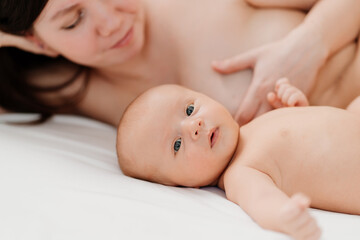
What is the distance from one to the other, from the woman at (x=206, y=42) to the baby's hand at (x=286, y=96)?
0.14 feet

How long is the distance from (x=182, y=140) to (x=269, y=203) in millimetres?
356

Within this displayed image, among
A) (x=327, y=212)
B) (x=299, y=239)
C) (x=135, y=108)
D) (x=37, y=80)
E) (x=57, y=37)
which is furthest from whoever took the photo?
(x=37, y=80)

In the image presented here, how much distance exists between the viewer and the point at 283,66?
4.64 ft

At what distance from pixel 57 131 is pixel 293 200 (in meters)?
0.99

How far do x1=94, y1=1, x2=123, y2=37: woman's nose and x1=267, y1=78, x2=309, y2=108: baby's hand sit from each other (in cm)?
51

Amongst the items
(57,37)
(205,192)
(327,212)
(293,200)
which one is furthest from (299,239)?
(57,37)

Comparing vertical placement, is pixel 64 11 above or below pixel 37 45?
above

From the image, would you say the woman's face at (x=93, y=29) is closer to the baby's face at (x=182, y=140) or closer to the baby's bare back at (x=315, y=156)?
the baby's face at (x=182, y=140)

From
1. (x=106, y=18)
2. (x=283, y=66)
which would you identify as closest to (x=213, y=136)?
(x=283, y=66)

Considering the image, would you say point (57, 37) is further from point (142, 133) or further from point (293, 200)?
point (293, 200)

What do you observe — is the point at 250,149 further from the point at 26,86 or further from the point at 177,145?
the point at 26,86

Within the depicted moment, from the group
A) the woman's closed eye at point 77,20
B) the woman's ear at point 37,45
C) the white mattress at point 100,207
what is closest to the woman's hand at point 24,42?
the woman's ear at point 37,45

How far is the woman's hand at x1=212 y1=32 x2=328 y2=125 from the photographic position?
4.62ft

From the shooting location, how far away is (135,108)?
128cm
